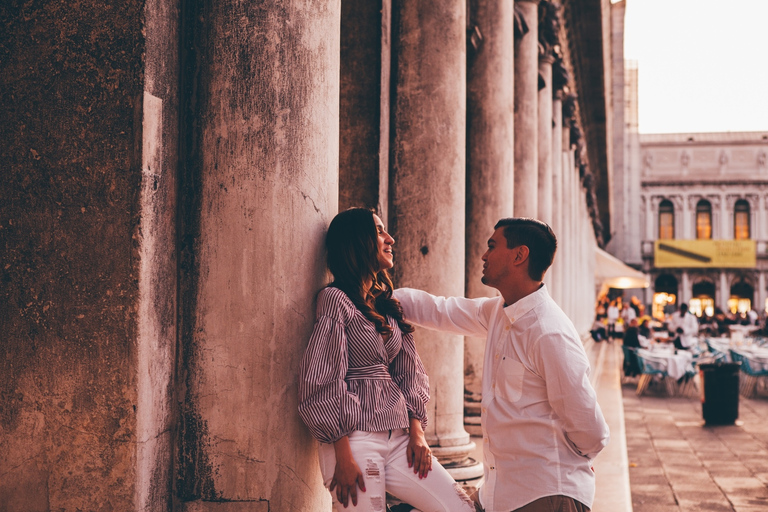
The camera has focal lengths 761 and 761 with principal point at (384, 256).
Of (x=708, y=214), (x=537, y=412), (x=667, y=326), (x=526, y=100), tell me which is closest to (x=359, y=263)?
(x=537, y=412)

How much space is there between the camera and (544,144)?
12359mm

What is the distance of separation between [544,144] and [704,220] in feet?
167

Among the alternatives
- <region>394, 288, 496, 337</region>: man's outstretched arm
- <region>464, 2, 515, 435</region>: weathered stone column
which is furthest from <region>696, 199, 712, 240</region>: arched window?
<region>394, 288, 496, 337</region>: man's outstretched arm

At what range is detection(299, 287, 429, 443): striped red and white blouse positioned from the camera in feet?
8.09

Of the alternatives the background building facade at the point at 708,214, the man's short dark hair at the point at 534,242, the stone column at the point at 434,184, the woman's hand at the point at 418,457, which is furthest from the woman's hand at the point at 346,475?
the background building facade at the point at 708,214

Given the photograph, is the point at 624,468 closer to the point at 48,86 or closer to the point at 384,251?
the point at 384,251

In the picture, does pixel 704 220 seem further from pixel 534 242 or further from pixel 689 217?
pixel 534 242

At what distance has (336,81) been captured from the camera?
2.95 metres

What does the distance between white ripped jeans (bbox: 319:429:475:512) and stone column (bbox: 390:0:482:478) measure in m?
2.49

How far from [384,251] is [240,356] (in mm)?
654

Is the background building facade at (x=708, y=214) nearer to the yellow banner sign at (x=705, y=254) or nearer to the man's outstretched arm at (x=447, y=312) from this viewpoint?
the yellow banner sign at (x=705, y=254)

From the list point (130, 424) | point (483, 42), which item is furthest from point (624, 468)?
point (130, 424)

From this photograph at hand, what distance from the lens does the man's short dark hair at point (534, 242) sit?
2664 millimetres

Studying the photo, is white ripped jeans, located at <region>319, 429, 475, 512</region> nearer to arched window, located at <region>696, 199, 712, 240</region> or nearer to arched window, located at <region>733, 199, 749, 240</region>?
arched window, located at <region>696, 199, 712, 240</region>
